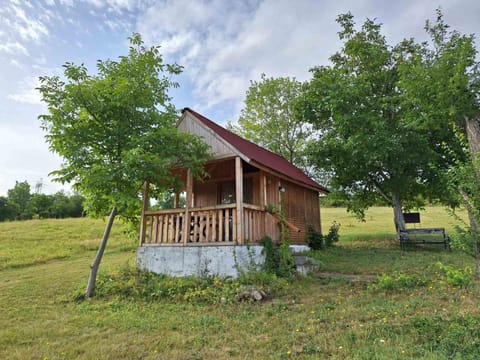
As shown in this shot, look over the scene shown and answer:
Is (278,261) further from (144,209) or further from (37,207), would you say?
(37,207)

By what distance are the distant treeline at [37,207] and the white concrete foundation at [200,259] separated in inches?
1396

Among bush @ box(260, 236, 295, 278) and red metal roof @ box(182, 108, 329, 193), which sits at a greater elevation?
red metal roof @ box(182, 108, 329, 193)

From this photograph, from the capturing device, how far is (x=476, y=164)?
511 cm

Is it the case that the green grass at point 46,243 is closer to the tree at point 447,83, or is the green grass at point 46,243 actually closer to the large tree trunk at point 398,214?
the large tree trunk at point 398,214

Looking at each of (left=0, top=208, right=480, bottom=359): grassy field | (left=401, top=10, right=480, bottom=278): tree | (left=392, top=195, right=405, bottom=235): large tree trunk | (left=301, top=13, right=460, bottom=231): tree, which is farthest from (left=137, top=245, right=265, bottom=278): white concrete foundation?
(left=392, top=195, right=405, bottom=235): large tree trunk

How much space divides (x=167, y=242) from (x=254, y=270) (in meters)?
2.88

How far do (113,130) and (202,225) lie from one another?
134 inches

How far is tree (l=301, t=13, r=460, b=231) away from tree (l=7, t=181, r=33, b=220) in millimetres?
44097

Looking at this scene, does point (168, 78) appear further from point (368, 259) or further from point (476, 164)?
point (368, 259)

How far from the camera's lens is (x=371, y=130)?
13094mm

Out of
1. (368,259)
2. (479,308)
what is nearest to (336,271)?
(368,259)

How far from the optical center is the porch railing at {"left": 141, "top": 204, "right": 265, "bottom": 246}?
762 cm

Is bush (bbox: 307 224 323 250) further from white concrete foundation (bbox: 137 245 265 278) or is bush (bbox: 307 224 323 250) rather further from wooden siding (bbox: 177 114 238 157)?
wooden siding (bbox: 177 114 238 157)

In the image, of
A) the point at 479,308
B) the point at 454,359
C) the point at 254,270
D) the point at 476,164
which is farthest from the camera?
the point at 254,270
